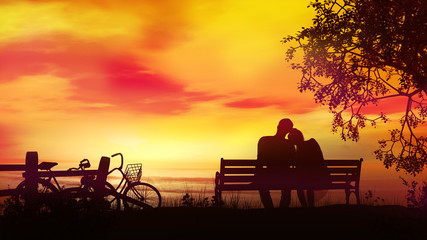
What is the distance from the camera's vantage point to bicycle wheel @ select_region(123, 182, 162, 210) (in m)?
15.1

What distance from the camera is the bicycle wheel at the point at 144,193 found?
1510 cm

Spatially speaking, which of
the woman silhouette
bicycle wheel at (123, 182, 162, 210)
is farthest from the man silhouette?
bicycle wheel at (123, 182, 162, 210)

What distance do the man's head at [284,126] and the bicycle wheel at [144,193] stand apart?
4062 millimetres

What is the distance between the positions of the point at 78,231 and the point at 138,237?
1.40 meters

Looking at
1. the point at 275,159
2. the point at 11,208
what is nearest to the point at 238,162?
the point at 275,159

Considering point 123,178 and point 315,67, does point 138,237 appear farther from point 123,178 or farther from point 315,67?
point 315,67

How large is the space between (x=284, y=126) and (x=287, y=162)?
1041 mm

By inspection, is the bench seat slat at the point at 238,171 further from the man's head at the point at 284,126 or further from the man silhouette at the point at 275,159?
the man's head at the point at 284,126

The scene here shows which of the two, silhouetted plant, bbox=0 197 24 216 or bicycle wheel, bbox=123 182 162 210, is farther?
bicycle wheel, bbox=123 182 162 210

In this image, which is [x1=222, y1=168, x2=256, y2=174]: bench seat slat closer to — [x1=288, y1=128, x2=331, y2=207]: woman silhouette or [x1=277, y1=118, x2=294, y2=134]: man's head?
[x1=288, y1=128, x2=331, y2=207]: woman silhouette

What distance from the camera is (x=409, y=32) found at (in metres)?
15.2

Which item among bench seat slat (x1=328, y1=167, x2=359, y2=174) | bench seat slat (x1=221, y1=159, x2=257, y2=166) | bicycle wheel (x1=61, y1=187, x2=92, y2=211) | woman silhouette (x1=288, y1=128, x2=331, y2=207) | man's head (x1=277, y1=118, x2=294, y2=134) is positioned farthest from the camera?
bench seat slat (x1=328, y1=167, x2=359, y2=174)

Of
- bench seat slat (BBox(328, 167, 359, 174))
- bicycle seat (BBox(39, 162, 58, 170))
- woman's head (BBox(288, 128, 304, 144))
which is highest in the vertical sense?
woman's head (BBox(288, 128, 304, 144))

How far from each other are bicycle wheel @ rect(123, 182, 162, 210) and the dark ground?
55.9 inches
